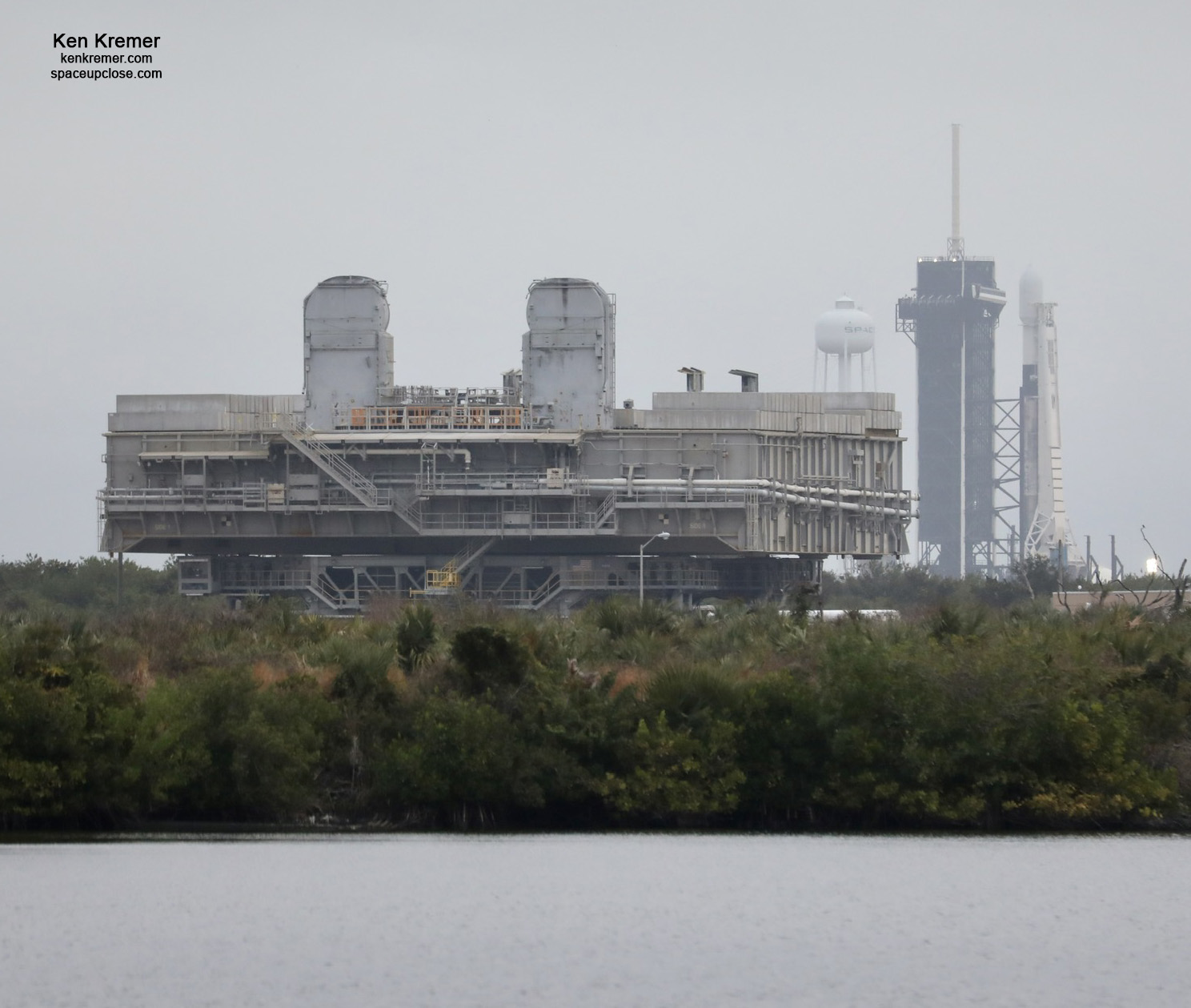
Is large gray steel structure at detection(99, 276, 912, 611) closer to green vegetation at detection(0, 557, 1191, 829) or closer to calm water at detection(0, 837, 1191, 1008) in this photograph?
green vegetation at detection(0, 557, 1191, 829)

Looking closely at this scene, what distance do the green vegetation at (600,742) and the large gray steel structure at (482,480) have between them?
66526 mm

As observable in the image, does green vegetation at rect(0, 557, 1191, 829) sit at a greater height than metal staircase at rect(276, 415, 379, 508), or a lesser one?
lesser

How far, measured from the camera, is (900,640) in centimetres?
6450

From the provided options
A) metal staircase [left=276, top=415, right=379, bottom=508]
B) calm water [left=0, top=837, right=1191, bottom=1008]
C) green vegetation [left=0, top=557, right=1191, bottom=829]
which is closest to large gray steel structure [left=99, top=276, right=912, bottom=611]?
metal staircase [left=276, top=415, right=379, bottom=508]

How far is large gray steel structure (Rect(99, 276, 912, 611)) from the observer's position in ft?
429

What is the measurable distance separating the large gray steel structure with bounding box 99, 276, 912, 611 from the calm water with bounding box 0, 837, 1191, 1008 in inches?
2888

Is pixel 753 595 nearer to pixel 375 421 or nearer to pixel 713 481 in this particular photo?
pixel 713 481

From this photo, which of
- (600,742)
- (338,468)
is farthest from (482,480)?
(600,742)

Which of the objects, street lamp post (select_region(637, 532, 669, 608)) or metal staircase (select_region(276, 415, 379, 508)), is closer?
street lamp post (select_region(637, 532, 669, 608))

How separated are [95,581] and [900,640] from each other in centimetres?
9906

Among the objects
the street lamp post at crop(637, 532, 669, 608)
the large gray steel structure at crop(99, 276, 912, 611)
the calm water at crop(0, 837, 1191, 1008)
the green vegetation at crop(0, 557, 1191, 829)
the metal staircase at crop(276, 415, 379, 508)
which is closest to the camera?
the calm water at crop(0, 837, 1191, 1008)

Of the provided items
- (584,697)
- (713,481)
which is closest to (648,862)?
(584,697)

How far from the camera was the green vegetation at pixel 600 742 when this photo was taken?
57.8 m

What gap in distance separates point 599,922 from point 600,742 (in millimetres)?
13515
